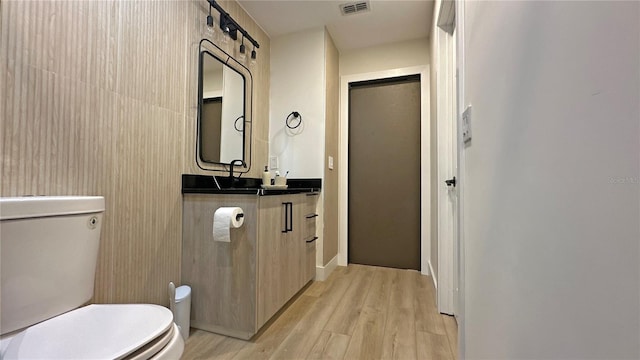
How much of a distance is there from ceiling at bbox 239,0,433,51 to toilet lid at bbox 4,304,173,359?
233 centimetres

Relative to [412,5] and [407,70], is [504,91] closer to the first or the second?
[412,5]

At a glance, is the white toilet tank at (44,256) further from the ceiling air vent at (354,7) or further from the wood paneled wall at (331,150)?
the ceiling air vent at (354,7)

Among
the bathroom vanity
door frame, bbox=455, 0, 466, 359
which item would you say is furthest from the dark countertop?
door frame, bbox=455, 0, 466, 359

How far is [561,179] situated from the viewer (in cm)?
43

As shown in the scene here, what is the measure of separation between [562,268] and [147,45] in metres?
1.91

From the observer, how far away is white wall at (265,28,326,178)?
2.44 meters

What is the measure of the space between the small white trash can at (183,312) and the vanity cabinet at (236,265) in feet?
0.24

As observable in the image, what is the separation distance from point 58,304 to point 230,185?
1.19 metres

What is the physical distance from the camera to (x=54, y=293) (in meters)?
0.90

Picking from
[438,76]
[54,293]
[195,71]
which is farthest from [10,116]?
[438,76]

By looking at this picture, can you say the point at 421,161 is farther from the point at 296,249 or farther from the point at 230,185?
the point at 230,185

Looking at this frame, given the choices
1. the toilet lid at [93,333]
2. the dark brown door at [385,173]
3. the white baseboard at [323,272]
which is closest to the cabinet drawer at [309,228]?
the white baseboard at [323,272]

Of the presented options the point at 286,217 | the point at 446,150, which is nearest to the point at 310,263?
the point at 286,217

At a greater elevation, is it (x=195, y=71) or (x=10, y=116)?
(x=195, y=71)
